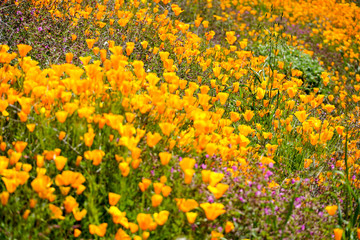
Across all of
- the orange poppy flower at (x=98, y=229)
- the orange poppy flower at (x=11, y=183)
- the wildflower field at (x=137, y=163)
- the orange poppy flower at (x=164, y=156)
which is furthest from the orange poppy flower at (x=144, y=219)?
the orange poppy flower at (x=11, y=183)

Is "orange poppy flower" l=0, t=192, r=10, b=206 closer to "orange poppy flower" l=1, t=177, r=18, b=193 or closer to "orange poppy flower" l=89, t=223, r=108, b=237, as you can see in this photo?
"orange poppy flower" l=1, t=177, r=18, b=193

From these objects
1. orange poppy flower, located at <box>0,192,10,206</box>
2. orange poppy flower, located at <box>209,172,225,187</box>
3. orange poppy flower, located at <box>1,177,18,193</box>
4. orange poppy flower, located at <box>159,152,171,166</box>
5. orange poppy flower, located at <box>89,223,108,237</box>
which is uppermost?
orange poppy flower, located at <box>159,152,171,166</box>

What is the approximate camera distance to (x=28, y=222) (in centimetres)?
169

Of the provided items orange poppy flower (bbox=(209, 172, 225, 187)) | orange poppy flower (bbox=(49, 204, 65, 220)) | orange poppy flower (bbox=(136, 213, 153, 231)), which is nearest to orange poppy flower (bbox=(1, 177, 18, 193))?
orange poppy flower (bbox=(49, 204, 65, 220))

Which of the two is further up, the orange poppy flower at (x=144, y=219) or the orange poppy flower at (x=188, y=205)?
the orange poppy flower at (x=188, y=205)

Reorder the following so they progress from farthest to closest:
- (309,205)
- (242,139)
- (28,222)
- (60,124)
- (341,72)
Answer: (341,72)
(242,139)
(309,205)
(60,124)
(28,222)

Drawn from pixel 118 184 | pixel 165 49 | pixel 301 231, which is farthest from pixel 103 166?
pixel 165 49

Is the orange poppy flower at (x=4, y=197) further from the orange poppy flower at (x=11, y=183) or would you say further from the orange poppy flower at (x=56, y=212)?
the orange poppy flower at (x=56, y=212)

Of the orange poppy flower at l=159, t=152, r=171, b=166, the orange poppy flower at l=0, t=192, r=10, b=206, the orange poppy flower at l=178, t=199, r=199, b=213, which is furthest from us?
the orange poppy flower at l=159, t=152, r=171, b=166

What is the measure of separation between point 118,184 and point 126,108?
20.2 inches

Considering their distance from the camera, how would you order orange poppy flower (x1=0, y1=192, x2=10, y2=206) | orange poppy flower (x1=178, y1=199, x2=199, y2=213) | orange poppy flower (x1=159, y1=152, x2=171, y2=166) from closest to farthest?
orange poppy flower (x1=0, y1=192, x2=10, y2=206) < orange poppy flower (x1=178, y1=199, x2=199, y2=213) < orange poppy flower (x1=159, y1=152, x2=171, y2=166)

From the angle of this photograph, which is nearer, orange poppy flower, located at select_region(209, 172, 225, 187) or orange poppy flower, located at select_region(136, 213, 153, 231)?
orange poppy flower, located at select_region(136, 213, 153, 231)

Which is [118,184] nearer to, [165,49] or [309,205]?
[309,205]

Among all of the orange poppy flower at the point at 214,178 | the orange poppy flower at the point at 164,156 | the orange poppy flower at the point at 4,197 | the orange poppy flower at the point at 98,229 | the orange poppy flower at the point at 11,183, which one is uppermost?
the orange poppy flower at the point at 164,156
